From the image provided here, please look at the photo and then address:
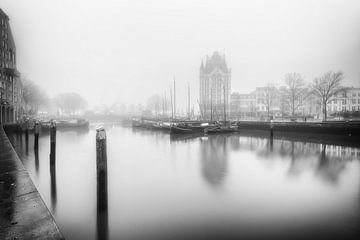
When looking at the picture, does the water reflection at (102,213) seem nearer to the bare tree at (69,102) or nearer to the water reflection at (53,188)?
the water reflection at (53,188)

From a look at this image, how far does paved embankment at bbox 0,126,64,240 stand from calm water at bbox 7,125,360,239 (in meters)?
1.52

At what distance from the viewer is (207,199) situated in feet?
31.1

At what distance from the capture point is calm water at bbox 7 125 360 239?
6840 mm

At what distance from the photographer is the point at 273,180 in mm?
12492

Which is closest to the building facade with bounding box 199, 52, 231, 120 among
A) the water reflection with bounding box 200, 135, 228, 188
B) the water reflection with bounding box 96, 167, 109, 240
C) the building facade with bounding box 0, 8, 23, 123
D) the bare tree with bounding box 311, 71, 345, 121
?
the bare tree with bounding box 311, 71, 345, 121

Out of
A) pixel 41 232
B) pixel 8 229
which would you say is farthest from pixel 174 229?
pixel 8 229

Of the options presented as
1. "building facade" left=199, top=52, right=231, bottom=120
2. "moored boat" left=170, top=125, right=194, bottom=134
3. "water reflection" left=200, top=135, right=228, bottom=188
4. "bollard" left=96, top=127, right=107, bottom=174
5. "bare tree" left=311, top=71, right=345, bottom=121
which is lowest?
"water reflection" left=200, top=135, right=228, bottom=188

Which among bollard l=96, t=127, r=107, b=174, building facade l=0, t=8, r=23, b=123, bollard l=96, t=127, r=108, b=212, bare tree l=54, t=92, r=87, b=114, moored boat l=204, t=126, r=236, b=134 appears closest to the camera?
bollard l=96, t=127, r=108, b=212

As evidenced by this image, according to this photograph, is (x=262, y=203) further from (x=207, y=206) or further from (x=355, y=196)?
(x=355, y=196)

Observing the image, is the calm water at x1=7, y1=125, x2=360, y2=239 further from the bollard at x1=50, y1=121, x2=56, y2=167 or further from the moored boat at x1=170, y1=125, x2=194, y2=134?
the moored boat at x1=170, y1=125, x2=194, y2=134

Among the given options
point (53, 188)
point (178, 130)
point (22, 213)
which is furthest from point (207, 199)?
point (178, 130)

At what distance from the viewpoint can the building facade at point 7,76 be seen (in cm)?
4381

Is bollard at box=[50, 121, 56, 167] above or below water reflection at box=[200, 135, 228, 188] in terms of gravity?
above

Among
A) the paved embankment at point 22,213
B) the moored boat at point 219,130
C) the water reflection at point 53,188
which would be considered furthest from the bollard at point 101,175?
the moored boat at point 219,130
